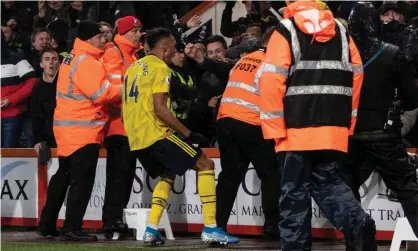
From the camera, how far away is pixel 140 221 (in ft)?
39.9

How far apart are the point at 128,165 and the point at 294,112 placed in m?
4.15

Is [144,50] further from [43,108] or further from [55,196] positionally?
[55,196]

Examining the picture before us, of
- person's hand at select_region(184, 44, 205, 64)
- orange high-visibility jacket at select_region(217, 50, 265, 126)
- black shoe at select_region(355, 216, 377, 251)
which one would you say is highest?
person's hand at select_region(184, 44, 205, 64)

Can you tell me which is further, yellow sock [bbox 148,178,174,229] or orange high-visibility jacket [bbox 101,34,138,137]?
orange high-visibility jacket [bbox 101,34,138,137]

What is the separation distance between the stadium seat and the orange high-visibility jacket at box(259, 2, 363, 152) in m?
3.65

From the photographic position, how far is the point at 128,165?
12500 millimetres

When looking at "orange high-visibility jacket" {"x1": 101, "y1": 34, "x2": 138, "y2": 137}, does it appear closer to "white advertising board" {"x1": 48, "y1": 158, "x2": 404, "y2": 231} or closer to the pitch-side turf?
"white advertising board" {"x1": 48, "y1": 158, "x2": 404, "y2": 231}

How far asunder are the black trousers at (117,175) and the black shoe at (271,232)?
1.66m

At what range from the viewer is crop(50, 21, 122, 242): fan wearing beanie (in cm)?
1198

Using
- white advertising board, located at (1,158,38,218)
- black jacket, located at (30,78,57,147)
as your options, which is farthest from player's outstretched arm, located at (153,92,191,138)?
white advertising board, located at (1,158,38,218)

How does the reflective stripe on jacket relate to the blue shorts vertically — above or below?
above

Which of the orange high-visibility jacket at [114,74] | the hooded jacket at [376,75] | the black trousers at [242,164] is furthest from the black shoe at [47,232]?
the hooded jacket at [376,75]

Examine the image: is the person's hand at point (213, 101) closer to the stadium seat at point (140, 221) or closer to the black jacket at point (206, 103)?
the black jacket at point (206, 103)

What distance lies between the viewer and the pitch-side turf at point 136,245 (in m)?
11.2
